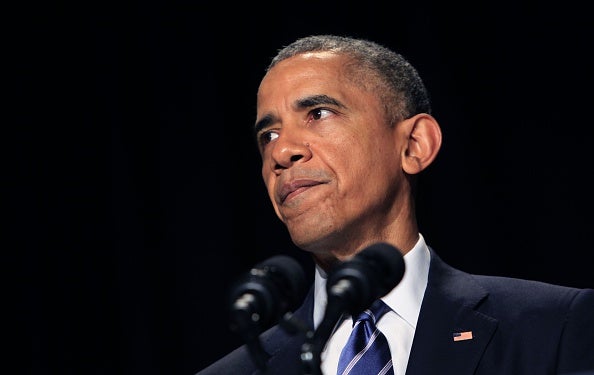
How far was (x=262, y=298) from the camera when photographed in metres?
1.63

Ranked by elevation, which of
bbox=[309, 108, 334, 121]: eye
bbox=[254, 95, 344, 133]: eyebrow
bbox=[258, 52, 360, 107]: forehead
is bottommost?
bbox=[309, 108, 334, 121]: eye

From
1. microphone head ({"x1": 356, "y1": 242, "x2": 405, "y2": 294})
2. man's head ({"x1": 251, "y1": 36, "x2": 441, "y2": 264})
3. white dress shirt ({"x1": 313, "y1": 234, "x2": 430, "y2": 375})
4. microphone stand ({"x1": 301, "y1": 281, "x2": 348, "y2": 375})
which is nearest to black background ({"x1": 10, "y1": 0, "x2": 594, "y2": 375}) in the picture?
man's head ({"x1": 251, "y1": 36, "x2": 441, "y2": 264})

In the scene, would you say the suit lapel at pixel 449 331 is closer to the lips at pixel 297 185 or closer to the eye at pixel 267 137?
the lips at pixel 297 185

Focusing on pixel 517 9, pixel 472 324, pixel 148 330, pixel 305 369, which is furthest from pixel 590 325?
pixel 148 330

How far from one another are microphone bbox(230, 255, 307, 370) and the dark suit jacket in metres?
0.44

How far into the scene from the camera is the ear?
8.52 feet

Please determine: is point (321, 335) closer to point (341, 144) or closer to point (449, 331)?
point (449, 331)

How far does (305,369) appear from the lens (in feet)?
5.04

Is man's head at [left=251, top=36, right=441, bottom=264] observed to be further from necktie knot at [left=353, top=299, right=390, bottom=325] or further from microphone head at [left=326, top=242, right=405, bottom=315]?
microphone head at [left=326, top=242, right=405, bottom=315]

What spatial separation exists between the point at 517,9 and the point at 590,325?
5.26ft

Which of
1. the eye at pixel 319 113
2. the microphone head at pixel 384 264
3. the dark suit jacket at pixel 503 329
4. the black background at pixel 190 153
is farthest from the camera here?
the black background at pixel 190 153

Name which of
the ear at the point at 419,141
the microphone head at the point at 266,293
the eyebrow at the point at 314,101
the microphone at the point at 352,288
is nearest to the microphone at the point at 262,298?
the microphone head at the point at 266,293

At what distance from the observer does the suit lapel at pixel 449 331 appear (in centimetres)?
222

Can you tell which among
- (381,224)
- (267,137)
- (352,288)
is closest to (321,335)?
(352,288)
